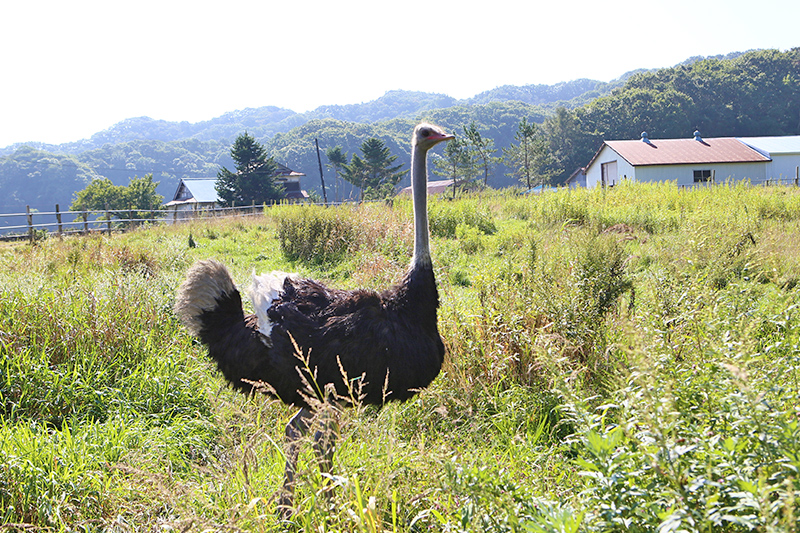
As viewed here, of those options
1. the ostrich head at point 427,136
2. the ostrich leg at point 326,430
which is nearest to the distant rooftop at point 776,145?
the ostrich head at point 427,136

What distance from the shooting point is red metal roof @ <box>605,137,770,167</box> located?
3303 cm

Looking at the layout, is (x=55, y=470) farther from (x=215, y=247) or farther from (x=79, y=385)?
(x=215, y=247)

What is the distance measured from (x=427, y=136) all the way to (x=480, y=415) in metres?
1.68

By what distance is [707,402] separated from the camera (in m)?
1.84

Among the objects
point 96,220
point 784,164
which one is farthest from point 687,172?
point 96,220

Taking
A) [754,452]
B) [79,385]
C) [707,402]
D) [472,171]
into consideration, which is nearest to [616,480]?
[754,452]

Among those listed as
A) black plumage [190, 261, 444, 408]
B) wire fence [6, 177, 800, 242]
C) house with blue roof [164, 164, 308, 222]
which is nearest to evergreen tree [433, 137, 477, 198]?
house with blue roof [164, 164, 308, 222]

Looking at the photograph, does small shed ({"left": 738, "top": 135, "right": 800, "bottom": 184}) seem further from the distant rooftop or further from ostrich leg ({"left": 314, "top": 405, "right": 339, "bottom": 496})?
ostrich leg ({"left": 314, "top": 405, "right": 339, "bottom": 496})

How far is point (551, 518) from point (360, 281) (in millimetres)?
4721

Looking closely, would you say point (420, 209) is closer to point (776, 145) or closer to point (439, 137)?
point (439, 137)

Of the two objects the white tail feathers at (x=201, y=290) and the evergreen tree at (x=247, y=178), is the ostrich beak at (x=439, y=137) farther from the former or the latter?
the evergreen tree at (x=247, y=178)

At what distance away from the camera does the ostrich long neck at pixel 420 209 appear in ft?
10.0

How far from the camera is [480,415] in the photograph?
10.7ft

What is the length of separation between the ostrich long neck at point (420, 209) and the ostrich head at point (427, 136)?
0.10ft
